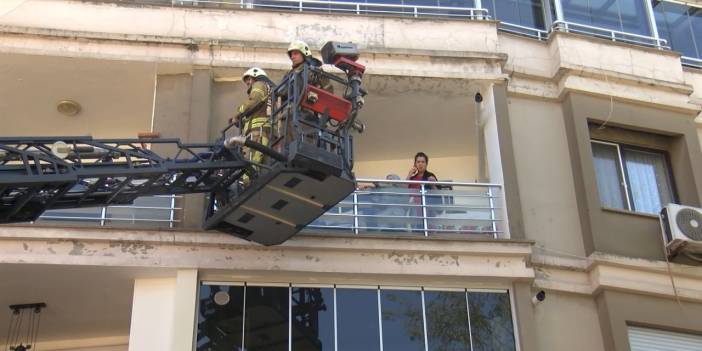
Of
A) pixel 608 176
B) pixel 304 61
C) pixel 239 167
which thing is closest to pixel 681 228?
pixel 608 176

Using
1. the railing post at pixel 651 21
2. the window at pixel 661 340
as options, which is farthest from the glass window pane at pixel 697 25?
the window at pixel 661 340

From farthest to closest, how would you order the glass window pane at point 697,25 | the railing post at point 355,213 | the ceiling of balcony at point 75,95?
the glass window pane at point 697,25 < the ceiling of balcony at point 75,95 < the railing post at point 355,213

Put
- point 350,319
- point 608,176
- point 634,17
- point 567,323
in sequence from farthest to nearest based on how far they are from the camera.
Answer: point 634,17 < point 608,176 < point 567,323 < point 350,319

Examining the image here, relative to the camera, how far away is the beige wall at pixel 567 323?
14.9 meters

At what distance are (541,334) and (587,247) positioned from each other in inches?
69.5

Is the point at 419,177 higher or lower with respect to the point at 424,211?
higher

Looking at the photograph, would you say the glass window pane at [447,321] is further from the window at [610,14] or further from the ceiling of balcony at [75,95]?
the window at [610,14]

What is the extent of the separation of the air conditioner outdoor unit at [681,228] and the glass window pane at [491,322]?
293 cm

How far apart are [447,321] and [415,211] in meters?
1.88

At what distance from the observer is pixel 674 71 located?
1812 cm

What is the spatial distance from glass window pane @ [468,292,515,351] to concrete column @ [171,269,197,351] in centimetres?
405

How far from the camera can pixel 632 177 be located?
1730 centimetres

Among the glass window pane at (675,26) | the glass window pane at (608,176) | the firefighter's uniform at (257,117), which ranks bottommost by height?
the firefighter's uniform at (257,117)

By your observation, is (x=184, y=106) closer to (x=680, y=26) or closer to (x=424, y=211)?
(x=424, y=211)
